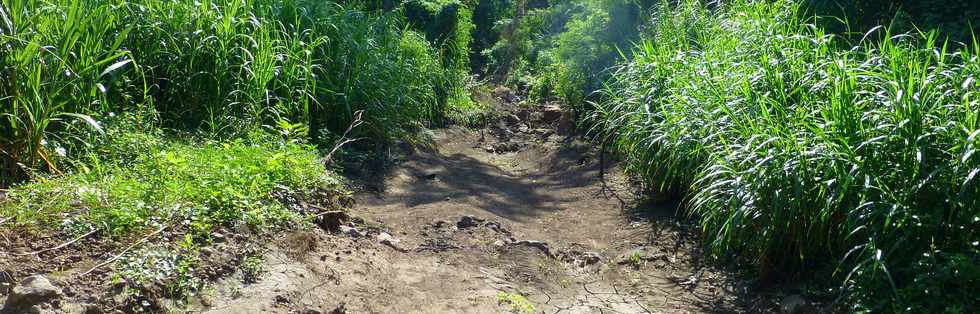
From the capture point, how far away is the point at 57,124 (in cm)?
Answer: 555

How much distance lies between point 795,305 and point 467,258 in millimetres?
2006

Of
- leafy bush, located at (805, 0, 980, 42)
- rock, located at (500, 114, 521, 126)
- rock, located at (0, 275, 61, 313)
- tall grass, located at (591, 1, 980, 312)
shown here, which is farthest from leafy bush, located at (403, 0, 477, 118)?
rock, located at (0, 275, 61, 313)

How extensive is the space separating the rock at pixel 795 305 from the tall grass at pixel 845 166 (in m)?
0.22

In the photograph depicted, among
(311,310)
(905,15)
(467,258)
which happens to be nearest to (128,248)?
(311,310)

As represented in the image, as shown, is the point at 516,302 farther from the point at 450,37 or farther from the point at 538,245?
the point at 450,37

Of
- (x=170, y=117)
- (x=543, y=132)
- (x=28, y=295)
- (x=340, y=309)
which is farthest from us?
(x=543, y=132)

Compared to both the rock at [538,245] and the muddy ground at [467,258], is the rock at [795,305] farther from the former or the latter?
the rock at [538,245]

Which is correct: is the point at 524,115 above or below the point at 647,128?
below

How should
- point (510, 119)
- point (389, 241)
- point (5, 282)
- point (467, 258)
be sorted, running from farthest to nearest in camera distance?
point (510, 119), point (389, 241), point (467, 258), point (5, 282)

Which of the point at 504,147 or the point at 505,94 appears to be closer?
the point at 504,147

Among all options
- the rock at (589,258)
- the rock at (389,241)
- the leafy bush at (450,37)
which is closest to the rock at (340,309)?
the rock at (389,241)

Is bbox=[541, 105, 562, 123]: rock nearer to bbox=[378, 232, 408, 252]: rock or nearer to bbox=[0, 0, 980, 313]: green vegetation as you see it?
bbox=[0, 0, 980, 313]: green vegetation

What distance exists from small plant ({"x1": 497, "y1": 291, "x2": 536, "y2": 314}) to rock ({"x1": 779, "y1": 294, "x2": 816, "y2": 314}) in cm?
134

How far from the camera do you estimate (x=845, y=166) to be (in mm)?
4508
